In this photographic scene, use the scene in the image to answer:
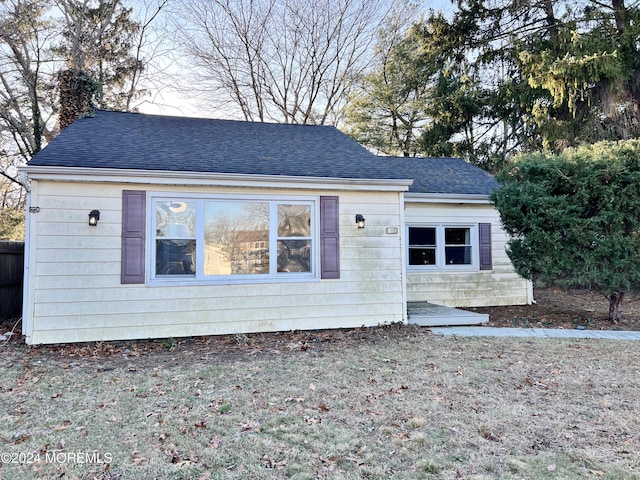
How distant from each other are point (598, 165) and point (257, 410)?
711 cm

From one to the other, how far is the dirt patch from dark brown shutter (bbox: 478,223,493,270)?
1062 mm

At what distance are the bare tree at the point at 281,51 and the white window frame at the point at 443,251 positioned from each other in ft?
40.2

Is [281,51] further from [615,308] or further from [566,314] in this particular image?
[615,308]

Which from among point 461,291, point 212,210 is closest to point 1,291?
point 212,210

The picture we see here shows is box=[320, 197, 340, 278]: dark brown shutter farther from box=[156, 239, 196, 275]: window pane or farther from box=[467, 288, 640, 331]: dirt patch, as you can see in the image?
box=[467, 288, 640, 331]: dirt patch

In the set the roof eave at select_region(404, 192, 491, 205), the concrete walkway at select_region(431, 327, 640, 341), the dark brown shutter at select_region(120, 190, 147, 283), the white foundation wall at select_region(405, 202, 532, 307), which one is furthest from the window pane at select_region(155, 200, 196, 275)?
the white foundation wall at select_region(405, 202, 532, 307)

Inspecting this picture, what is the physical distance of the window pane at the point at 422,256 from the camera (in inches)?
378

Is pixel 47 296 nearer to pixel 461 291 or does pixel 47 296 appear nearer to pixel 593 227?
pixel 461 291

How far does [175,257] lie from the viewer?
6688 millimetres

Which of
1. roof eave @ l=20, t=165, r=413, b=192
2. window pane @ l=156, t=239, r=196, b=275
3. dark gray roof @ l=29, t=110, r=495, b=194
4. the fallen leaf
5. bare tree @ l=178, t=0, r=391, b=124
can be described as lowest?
the fallen leaf

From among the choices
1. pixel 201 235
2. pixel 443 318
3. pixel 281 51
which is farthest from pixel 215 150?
pixel 281 51

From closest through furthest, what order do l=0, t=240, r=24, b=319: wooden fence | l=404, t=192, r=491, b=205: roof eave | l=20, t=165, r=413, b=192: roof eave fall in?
l=20, t=165, r=413, b=192: roof eave, l=0, t=240, r=24, b=319: wooden fence, l=404, t=192, r=491, b=205: roof eave

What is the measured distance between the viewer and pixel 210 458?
2.90 metres

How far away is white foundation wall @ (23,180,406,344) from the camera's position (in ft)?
20.1
